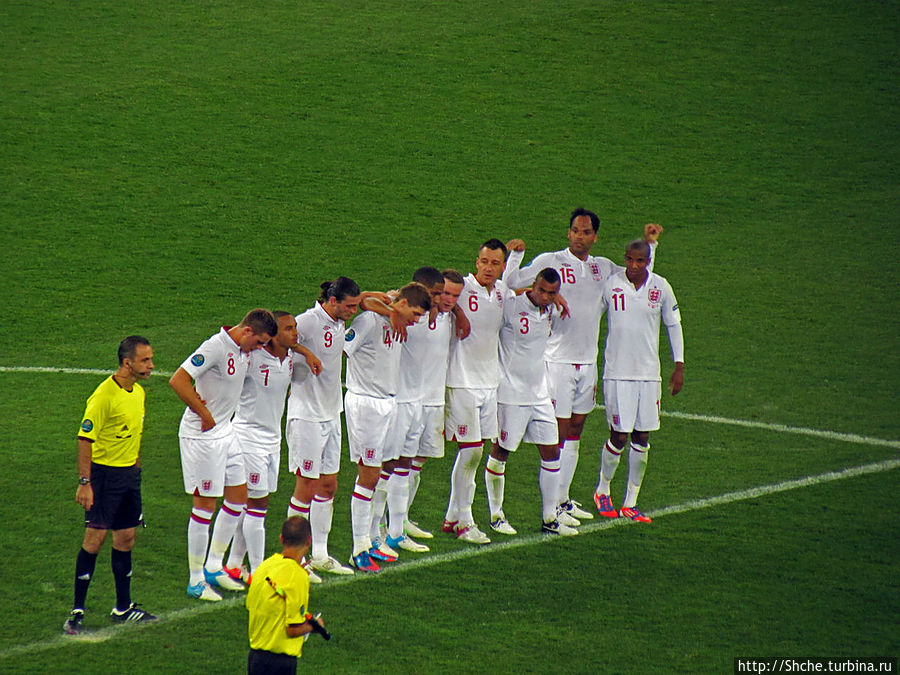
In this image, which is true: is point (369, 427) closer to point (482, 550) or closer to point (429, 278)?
point (429, 278)

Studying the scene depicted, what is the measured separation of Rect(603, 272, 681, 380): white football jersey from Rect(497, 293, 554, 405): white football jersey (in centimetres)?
71

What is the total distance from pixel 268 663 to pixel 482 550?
361cm

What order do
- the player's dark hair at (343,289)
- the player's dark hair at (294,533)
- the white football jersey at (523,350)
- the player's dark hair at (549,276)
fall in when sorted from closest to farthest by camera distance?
1. the player's dark hair at (294,533)
2. the player's dark hair at (343,289)
3. the player's dark hair at (549,276)
4. the white football jersey at (523,350)

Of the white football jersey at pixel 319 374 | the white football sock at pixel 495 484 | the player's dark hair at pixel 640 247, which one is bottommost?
the white football sock at pixel 495 484

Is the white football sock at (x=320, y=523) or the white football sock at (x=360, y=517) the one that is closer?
the white football sock at (x=320, y=523)

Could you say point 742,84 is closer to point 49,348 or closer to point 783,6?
point 783,6

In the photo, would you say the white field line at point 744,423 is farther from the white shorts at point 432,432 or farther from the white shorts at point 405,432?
the white shorts at point 405,432

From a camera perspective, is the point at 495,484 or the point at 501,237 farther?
the point at 501,237

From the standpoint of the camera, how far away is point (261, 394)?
910cm

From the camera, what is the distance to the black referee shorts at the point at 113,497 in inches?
322

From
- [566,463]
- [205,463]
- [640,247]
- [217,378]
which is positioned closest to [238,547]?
[205,463]

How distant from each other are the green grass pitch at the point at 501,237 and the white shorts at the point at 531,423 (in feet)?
2.71

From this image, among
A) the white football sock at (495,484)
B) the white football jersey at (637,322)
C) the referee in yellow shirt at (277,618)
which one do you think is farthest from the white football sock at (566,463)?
the referee in yellow shirt at (277,618)

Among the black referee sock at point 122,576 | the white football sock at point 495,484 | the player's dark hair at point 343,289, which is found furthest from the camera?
the white football sock at point 495,484
